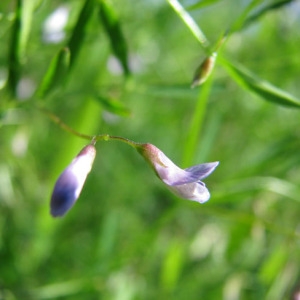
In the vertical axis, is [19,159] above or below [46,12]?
A: below

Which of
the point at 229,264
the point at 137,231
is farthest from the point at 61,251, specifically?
the point at 229,264

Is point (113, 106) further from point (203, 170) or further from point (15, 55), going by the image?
point (203, 170)

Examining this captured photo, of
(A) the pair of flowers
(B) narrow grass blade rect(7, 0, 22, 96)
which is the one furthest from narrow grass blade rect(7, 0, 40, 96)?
(A) the pair of flowers

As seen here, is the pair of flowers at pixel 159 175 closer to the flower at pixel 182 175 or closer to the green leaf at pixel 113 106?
the flower at pixel 182 175

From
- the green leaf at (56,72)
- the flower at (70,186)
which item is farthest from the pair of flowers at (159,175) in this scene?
the green leaf at (56,72)

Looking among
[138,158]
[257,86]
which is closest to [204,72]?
[257,86]

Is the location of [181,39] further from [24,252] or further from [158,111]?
[24,252]

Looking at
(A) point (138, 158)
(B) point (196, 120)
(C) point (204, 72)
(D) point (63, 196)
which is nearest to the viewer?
(D) point (63, 196)
